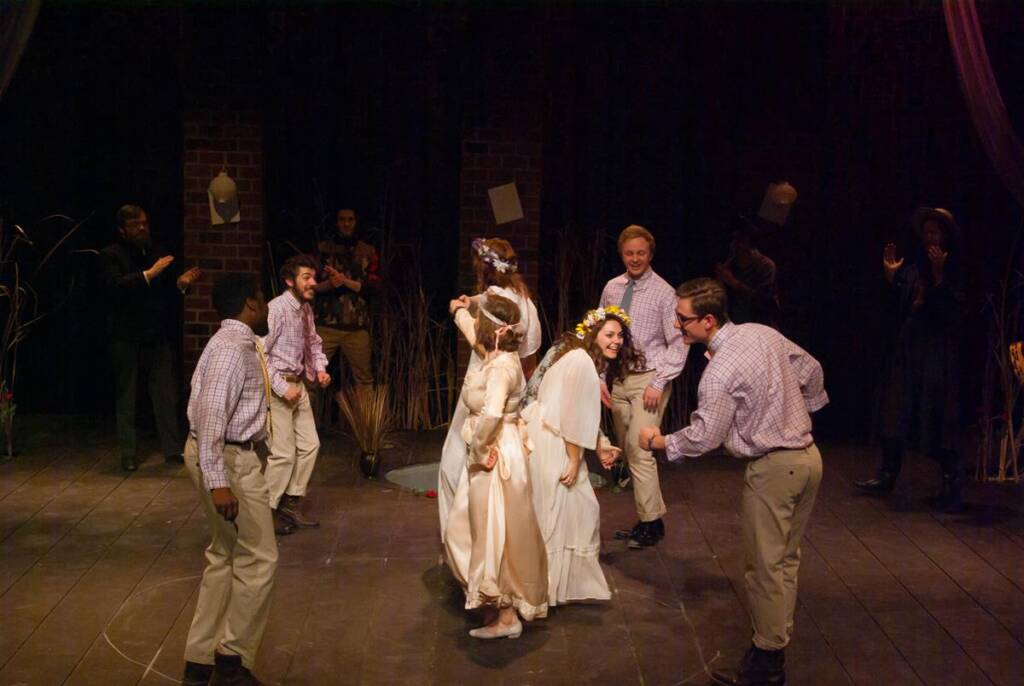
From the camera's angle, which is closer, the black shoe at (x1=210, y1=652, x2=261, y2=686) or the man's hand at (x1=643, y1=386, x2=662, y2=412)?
the black shoe at (x1=210, y1=652, x2=261, y2=686)

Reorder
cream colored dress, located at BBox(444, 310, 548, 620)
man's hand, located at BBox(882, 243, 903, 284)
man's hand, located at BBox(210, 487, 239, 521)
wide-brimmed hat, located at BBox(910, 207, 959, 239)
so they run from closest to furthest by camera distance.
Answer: man's hand, located at BBox(210, 487, 239, 521)
cream colored dress, located at BBox(444, 310, 548, 620)
wide-brimmed hat, located at BBox(910, 207, 959, 239)
man's hand, located at BBox(882, 243, 903, 284)

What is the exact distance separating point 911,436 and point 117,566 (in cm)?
452

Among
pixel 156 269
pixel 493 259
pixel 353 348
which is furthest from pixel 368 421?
pixel 493 259

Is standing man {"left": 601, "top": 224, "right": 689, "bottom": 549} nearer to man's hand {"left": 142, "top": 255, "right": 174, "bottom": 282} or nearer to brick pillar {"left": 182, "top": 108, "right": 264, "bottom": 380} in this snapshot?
man's hand {"left": 142, "top": 255, "right": 174, "bottom": 282}

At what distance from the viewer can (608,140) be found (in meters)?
10.5

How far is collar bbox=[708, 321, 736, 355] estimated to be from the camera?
5234mm

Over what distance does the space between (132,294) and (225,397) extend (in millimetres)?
3838

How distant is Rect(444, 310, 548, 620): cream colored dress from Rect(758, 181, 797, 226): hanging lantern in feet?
14.7

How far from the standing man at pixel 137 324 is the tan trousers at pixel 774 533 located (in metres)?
4.52

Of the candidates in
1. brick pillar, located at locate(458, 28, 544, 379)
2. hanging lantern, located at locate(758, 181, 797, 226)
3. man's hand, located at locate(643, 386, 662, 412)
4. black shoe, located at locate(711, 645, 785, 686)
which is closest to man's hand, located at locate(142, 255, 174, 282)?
brick pillar, located at locate(458, 28, 544, 379)

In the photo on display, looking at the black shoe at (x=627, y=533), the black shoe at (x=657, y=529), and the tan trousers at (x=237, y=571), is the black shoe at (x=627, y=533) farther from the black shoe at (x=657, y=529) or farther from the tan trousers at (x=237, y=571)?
the tan trousers at (x=237, y=571)

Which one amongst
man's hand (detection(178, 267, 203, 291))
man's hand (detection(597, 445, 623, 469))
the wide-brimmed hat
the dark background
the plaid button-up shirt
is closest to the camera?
the plaid button-up shirt

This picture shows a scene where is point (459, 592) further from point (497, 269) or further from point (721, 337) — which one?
point (721, 337)

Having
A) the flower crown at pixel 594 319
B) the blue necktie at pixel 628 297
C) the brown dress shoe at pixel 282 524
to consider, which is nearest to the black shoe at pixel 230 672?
the flower crown at pixel 594 319
